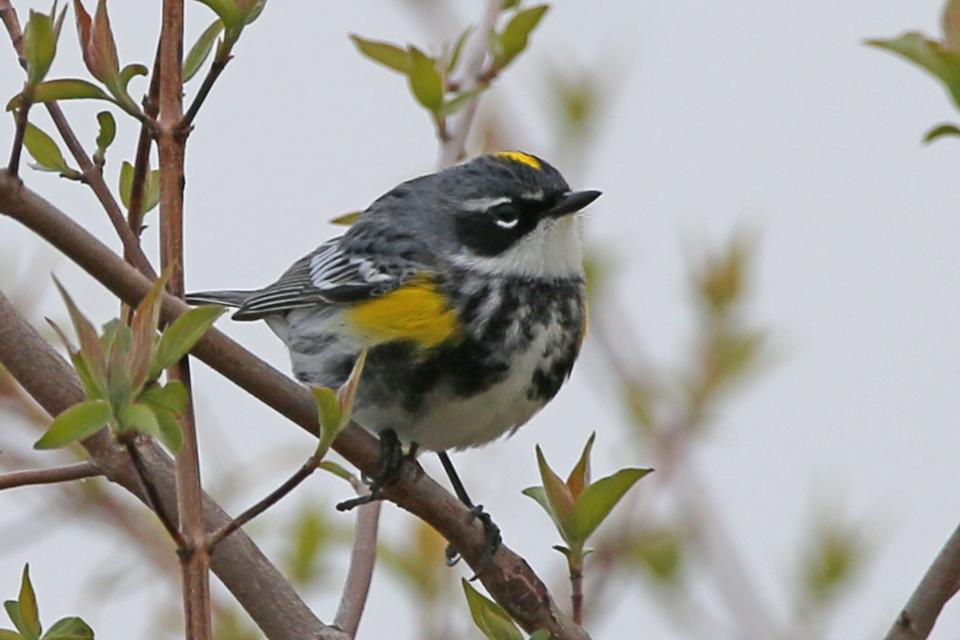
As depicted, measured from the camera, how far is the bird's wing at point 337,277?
128 inches

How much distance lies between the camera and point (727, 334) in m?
2.94

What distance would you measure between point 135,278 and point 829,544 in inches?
62.0

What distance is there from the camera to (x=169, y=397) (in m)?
1.42

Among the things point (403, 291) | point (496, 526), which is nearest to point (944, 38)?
point (496, 526)

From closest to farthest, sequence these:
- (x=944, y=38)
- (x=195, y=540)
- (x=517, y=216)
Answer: (x=195, y=540) < (x=944, y=38) < (x=517, y=216)

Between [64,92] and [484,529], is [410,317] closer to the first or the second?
[484,529]

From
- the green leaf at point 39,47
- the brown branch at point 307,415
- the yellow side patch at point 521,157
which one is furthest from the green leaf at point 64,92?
the yellow side patch at point 521,157

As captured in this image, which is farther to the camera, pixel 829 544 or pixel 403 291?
pixel 403 291

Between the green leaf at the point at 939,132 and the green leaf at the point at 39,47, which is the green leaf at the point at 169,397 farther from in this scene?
the green leaf at the point at 939,132

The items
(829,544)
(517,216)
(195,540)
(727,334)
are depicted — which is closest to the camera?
(195,540)

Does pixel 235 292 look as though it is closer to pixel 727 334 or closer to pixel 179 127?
pixel 727 334

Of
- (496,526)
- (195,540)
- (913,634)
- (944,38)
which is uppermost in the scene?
(944,38)

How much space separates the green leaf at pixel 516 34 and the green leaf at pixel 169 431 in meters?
1.48

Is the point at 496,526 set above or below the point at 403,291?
below
